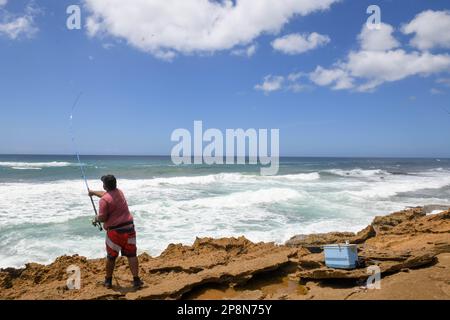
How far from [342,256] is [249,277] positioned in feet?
3.99

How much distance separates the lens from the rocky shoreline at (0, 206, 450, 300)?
454cm

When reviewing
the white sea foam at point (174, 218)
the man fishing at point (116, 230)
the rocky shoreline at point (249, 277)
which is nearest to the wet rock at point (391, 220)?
the white sea foam at point (174, 218)

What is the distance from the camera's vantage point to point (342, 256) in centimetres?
495

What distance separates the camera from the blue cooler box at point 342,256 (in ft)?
16.1

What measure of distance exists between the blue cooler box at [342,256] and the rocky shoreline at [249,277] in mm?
139

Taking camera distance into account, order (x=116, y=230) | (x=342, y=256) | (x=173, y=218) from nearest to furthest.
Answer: (x=116, y=230) → (x=342, y=256) → (x=173, y=218)

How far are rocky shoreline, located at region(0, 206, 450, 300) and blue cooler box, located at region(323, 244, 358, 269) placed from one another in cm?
14

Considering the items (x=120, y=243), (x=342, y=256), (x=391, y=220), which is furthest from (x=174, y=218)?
(x=342, y=256)

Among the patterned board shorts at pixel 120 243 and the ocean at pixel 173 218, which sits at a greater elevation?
the patterned board shorts at pixel 120 243

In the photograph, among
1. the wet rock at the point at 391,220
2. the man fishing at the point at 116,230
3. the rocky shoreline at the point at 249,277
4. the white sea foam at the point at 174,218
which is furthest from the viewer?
the white sea foam at the point at 174,218

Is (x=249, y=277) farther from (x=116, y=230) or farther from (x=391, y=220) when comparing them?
(x=391, y=220)

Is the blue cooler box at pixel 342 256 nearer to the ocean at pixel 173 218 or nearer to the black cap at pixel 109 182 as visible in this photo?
the black cap at pixel 109 182
